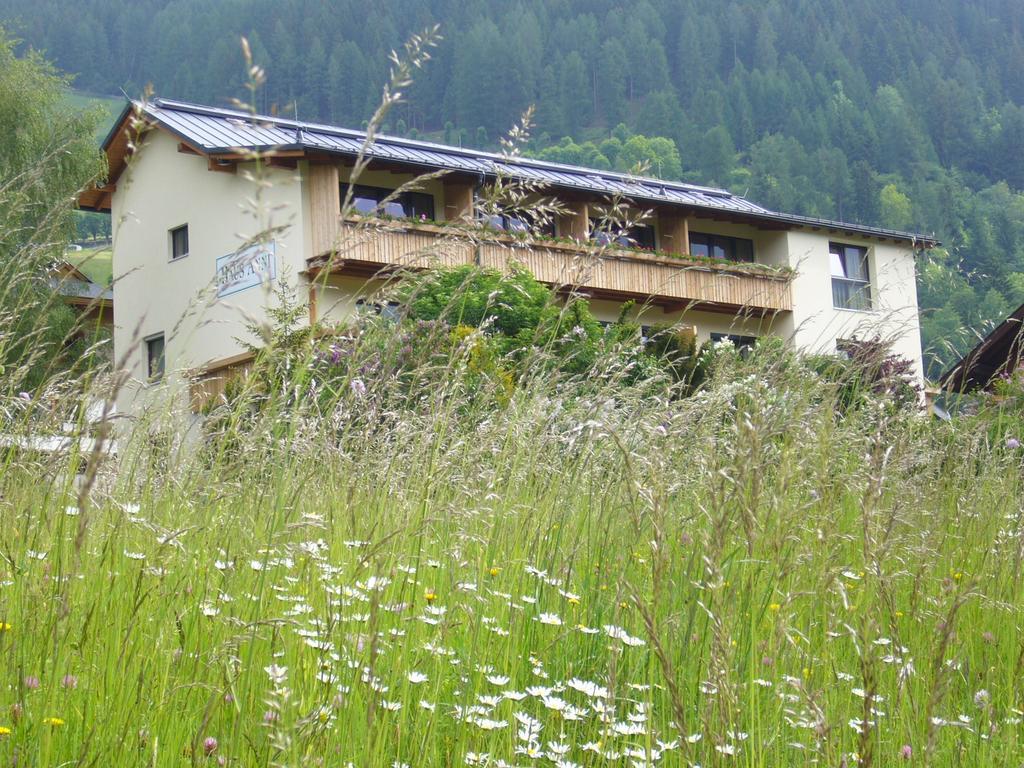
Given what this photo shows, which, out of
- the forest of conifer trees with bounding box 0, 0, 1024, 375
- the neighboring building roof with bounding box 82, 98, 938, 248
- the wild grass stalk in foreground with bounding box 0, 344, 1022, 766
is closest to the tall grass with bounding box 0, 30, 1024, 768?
the wild grass stalk in foreground with bounding box 0, 344, 1022, 766

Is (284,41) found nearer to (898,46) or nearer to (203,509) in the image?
(898,46)

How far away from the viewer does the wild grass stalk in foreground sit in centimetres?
218

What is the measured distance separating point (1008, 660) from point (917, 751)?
47.6 inches

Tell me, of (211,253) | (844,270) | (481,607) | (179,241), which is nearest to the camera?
(481,607)

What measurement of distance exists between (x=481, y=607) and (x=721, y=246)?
103ft

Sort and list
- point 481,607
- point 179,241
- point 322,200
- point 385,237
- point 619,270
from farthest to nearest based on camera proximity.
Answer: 1. point 179,241
2. point 619,270
3. point 322,200
4. point 385,237
5. point 481,607

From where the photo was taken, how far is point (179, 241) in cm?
2861

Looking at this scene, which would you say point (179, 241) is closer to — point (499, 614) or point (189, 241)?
point (189, 241)

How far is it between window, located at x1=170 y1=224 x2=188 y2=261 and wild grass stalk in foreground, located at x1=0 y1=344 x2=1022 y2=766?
25.5m

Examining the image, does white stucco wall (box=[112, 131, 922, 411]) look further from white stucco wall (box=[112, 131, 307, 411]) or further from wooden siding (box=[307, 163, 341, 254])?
wooden siding (box=[307, 163, 341, 254])

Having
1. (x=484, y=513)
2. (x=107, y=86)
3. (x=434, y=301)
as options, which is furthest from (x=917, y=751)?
(x=107, y=86)

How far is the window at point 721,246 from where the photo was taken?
32969 mm

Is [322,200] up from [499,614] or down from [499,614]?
up

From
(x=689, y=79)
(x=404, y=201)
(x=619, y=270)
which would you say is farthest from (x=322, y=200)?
(x=689, y=79)
